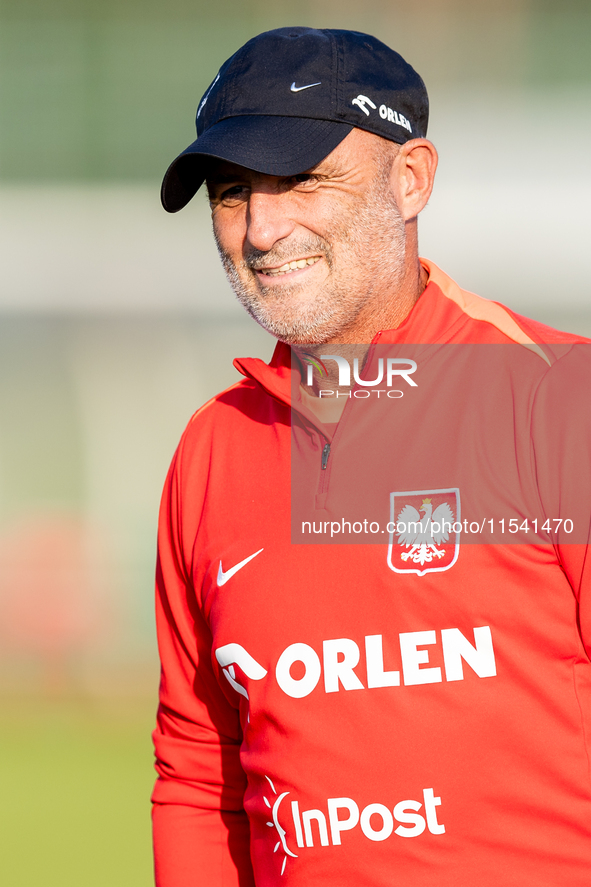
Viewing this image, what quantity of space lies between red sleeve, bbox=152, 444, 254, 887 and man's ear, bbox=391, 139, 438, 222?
471 mm

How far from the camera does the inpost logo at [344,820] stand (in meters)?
0.93

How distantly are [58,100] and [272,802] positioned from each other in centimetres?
435

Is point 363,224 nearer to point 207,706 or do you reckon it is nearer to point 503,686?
point 503,686

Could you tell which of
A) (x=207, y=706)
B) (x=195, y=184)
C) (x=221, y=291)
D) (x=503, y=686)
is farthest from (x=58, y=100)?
(x=503, y=686)

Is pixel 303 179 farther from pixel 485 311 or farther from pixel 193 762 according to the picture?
pixel 193 762

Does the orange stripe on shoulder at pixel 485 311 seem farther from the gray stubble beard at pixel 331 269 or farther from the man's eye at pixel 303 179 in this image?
the man's eye at pixel 303 179

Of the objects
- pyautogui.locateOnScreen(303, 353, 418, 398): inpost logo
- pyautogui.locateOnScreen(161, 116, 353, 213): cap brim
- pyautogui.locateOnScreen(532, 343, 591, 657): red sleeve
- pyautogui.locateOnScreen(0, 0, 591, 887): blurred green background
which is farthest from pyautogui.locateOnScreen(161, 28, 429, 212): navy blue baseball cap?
pyautogui.locateOnScreen(0, 0, 591, 887): blurred green background

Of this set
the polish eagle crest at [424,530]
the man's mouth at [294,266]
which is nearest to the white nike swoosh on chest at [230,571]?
the polish eagle crest at [424,530]

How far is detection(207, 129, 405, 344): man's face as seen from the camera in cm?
109

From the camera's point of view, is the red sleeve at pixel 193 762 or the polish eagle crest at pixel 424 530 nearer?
the polish eagle crest at pixel 424 530

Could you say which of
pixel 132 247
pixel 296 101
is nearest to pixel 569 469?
pixel 296 101

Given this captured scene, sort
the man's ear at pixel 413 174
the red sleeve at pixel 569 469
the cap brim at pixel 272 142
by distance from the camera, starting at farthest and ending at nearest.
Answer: the man's ear at pixel 413 174 → the cap brim at pixel 272 142 → the red sleeve at pixel 569 469

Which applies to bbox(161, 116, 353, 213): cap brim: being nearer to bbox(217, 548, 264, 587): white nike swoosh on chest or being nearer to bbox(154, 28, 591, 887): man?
bbox(154, 28, 591, 887): man

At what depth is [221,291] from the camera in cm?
454
